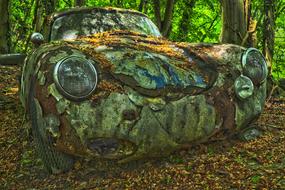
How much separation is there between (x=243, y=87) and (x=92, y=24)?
212cm

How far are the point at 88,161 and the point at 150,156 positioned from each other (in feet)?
1.89

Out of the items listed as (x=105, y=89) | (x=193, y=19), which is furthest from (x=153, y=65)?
(x=193, y=19)

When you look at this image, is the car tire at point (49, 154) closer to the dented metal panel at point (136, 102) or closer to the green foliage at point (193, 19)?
the dented metal panel at point (136, 102)

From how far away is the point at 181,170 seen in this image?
370 cm

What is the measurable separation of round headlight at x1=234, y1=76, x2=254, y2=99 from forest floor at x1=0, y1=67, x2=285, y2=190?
513mm

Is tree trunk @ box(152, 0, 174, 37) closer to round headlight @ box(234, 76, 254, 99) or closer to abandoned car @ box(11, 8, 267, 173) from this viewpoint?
abandoned car @ box(11, 8, 267, 173)

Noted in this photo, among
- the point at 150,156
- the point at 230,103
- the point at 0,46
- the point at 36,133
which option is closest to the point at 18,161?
the point at 36,133

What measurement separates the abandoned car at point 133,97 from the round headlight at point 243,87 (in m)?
0.01

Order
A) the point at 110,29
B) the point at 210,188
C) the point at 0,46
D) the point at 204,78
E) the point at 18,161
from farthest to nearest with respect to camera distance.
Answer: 1. the point at 0,46
2. the point at 110,29
3. the point at 18,161
4. the point at 204,78
5. the point at 210,188

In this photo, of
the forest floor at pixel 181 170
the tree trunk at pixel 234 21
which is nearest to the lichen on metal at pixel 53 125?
the forest floor at pixel 181 170

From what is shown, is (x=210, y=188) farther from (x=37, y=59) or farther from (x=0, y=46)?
(x=0, y=46)

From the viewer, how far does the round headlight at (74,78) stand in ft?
11.4

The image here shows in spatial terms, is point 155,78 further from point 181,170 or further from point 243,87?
point 243,87

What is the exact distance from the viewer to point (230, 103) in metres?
4.09
